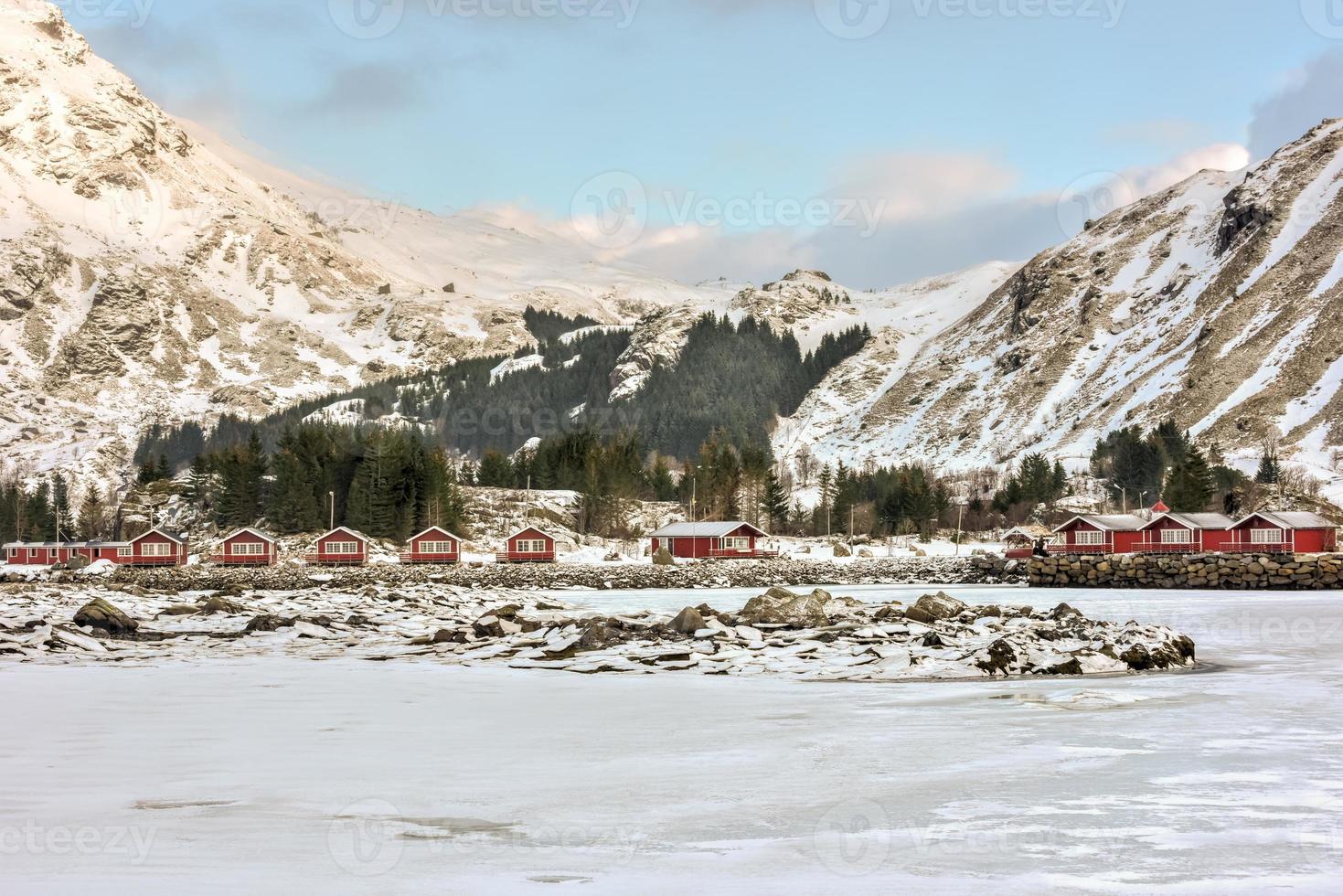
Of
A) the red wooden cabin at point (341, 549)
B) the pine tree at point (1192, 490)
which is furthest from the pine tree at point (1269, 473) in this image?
the red wooden cabin at point (341, 549)

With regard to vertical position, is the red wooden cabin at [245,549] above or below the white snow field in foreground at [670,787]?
above

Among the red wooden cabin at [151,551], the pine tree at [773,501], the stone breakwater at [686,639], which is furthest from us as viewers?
the pine tree at [773,501]

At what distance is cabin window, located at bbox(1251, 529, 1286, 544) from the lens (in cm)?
7225

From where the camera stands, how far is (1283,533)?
2837 inches

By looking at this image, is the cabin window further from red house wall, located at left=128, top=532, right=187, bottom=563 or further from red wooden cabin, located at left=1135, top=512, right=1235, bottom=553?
red house wall, located at left=128, top=532, right=187, bottom=563

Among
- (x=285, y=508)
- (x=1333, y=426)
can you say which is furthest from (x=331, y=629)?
(x=1333, y=426)

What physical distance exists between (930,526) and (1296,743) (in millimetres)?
118528

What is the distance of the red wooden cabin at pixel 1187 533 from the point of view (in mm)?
75438

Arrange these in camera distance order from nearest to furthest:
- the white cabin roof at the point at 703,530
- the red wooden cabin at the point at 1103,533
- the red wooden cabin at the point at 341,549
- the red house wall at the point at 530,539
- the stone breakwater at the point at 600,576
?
the stone breakwater at the point at 600,576, the red wooden cabin at the point at 1103,533, the red wooden cabin at the point at 341,549, the red house wall at the point at 530,539, the white cabin roof at the point at 703,530

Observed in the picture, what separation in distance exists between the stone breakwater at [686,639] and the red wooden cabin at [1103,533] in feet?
166

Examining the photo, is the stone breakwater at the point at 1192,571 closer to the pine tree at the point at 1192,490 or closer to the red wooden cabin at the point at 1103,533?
the red wooden cabin at the point at 1103,533

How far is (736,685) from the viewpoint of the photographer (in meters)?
20.1

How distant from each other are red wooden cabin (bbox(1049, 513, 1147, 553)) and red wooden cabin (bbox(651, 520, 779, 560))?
25150 millimetres

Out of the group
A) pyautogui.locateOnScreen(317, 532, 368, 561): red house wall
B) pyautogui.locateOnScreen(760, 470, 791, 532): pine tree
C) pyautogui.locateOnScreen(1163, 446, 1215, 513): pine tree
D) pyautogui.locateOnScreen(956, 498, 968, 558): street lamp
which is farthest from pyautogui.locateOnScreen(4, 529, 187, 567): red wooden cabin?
pyautogui.locateOnScreen(1163, 446, 1215, 513): pine tree
